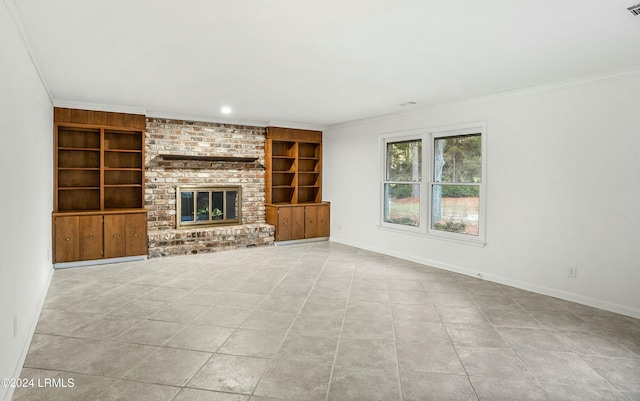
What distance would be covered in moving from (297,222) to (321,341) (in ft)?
15.4

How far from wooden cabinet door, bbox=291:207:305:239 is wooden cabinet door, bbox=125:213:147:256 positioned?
9.19 ft

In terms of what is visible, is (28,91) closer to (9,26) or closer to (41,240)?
(9,26)

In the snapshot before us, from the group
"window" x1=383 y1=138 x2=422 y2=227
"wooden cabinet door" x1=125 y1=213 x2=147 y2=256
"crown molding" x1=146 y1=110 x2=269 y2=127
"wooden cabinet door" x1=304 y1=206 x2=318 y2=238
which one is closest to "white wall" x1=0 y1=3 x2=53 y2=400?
"wooden cabinet door" x1=125 y1=213 x2=147 y2=256

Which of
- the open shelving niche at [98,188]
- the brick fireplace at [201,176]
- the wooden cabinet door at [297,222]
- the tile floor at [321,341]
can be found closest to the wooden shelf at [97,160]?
the open shelving niche at [98,188]

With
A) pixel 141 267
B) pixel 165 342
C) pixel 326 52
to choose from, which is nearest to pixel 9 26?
pixel 326 52

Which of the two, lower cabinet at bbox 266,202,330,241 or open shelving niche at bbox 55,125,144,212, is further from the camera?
lower cabinet at bbox 266,202,330,241

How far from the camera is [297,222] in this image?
25.5 feet

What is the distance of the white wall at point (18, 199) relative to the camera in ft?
7.52

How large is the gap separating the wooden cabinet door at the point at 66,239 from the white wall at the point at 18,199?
136 cm

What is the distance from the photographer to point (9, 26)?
2.52 metres

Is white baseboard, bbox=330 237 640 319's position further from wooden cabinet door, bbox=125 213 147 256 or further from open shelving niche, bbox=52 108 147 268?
open shelving niche, bbox=52 108 147 268

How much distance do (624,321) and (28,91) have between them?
603 centimetres

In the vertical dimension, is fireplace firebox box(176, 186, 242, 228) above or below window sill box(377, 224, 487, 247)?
above

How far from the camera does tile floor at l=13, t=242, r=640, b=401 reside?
96.3 inches
